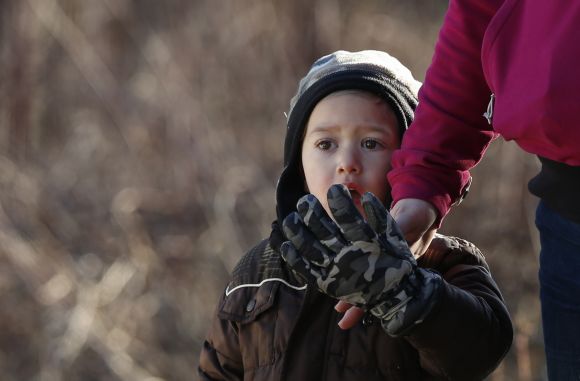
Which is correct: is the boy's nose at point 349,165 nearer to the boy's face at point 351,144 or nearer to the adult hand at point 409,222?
the boy's face at point 351,144

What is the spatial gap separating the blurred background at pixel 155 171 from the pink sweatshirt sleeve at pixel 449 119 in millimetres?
2783

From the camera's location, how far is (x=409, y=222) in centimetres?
202

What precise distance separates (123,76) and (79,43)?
312mm

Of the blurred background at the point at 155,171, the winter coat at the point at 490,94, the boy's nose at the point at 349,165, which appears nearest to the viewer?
the winter coat at the point at 490,94

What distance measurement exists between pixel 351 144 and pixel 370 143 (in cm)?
5

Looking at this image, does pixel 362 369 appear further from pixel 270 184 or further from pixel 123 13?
pixel 123 13

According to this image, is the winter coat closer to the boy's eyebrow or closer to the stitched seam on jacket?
the boy's eyebrow

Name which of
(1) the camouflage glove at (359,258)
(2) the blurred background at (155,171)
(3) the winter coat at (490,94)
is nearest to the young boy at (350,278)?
(1) the camouflage glove at (359,258)

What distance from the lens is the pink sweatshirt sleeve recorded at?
6.64 feet

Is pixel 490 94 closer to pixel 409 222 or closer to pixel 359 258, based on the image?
pixel 409 222

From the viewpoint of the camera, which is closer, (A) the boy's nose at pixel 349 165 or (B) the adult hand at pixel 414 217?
(B) the adult hand at pixel 414 217

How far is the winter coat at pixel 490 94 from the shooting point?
161 centimetres

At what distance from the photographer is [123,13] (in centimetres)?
623

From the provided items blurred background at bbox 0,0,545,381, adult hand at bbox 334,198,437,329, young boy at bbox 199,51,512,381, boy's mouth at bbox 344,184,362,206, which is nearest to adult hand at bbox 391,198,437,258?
adult hand at bbox 334,198,437,329
